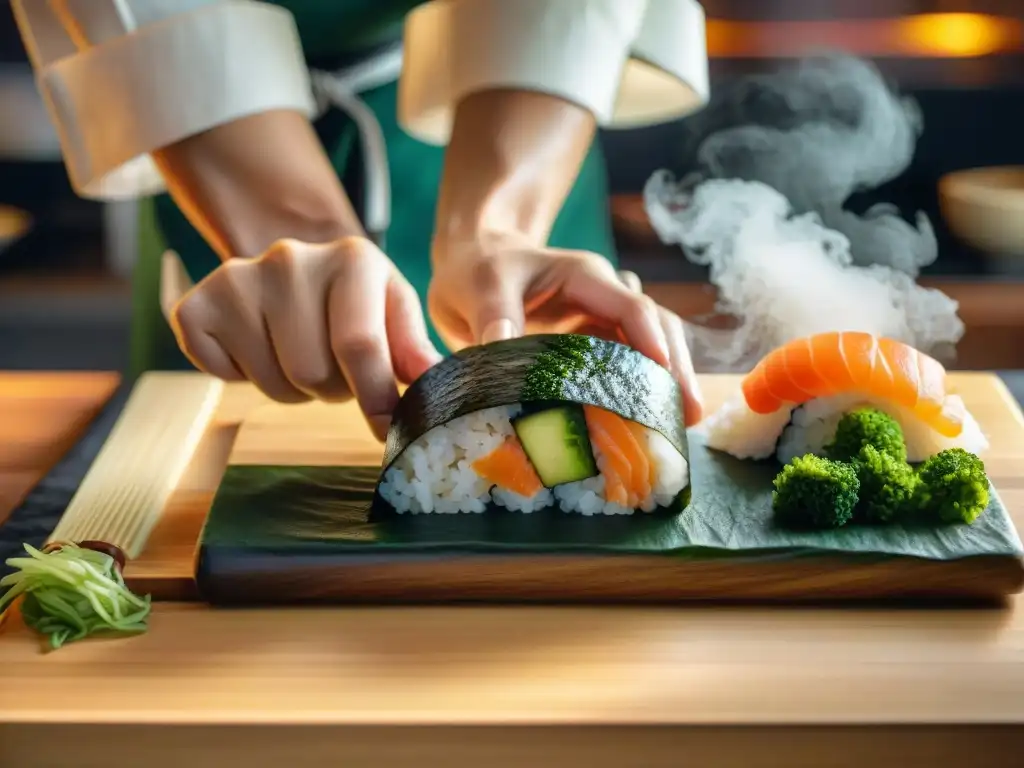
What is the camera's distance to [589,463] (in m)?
1.41

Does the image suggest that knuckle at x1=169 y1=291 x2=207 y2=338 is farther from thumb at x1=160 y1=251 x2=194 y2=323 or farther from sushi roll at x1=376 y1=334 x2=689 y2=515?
thumb at x1=160 y1=251 x2=194 y2=323

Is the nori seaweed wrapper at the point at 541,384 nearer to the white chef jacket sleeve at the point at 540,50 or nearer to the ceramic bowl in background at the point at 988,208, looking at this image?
the white chef jacket sleeve at the point at 540,50

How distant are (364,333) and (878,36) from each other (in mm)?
3314

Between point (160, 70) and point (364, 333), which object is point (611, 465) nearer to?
point (364, 333)

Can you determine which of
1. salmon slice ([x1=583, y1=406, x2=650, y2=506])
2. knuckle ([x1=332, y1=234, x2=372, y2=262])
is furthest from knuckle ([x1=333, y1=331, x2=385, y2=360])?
salmon slice ([x1=583, y1=406, x2=650, y2=506])

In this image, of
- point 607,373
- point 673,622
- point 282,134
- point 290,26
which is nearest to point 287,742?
point 673,622

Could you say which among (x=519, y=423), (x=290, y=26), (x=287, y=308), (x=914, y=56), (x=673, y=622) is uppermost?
(x=290, y=26)

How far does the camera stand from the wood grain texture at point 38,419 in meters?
1.79

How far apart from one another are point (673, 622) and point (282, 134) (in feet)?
3.05

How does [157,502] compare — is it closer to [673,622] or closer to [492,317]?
[492,317]

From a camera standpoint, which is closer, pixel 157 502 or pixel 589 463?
pixel 589 463

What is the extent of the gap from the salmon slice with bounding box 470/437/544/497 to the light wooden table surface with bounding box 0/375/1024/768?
15 cm

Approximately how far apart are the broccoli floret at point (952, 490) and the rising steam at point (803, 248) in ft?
1.56

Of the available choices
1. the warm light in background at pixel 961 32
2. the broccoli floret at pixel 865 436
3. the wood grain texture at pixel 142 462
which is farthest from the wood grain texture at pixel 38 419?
the warm light in background at pixel 961 32
